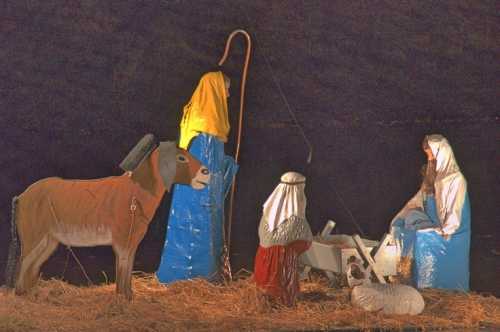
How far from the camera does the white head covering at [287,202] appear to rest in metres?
6.45

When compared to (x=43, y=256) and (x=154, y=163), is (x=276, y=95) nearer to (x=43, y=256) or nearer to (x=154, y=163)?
(x=154, y=163)

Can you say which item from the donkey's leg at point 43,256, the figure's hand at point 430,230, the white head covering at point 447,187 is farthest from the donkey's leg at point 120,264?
the white head covering at point 447,187

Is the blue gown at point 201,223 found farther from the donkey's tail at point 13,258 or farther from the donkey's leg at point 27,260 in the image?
the donkey's tail at point 13,258

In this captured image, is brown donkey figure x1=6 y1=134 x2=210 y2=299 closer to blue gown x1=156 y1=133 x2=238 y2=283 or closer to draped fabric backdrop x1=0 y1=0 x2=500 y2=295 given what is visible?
blue gown x1=156 y1=133 x2=238 y2=283

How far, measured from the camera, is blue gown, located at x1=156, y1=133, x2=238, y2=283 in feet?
22.7

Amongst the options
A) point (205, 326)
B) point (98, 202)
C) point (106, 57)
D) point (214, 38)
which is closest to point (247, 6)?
point (214, 38)

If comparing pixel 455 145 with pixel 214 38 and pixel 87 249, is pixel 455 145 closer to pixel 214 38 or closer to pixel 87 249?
pixel 214 38

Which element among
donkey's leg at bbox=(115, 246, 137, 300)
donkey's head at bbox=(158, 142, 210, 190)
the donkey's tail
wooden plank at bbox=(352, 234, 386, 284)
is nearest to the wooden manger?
wooden plank at bbox=(352, 234, 386, 284)

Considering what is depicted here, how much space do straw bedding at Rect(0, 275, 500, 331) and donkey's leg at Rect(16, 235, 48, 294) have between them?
0.21ft

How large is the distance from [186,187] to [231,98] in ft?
4.66

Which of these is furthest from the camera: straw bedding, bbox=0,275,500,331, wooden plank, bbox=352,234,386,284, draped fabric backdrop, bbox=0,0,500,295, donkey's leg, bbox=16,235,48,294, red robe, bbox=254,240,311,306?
draped fabric backdrop, bbox=0,0,500,295

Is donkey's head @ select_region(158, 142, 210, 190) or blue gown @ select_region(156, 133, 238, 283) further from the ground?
donkey's head @ select_region(158, 142, 210, 190)

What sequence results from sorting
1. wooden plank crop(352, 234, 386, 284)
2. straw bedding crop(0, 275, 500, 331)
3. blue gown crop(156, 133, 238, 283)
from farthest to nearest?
1. blue gown crop(156, 133, 238, 283)
2. wooden plank crop(352, 234, 386, 284)
3. straw bedding crop(0, 275, 500, 331)

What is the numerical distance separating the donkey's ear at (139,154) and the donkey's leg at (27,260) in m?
0.66
